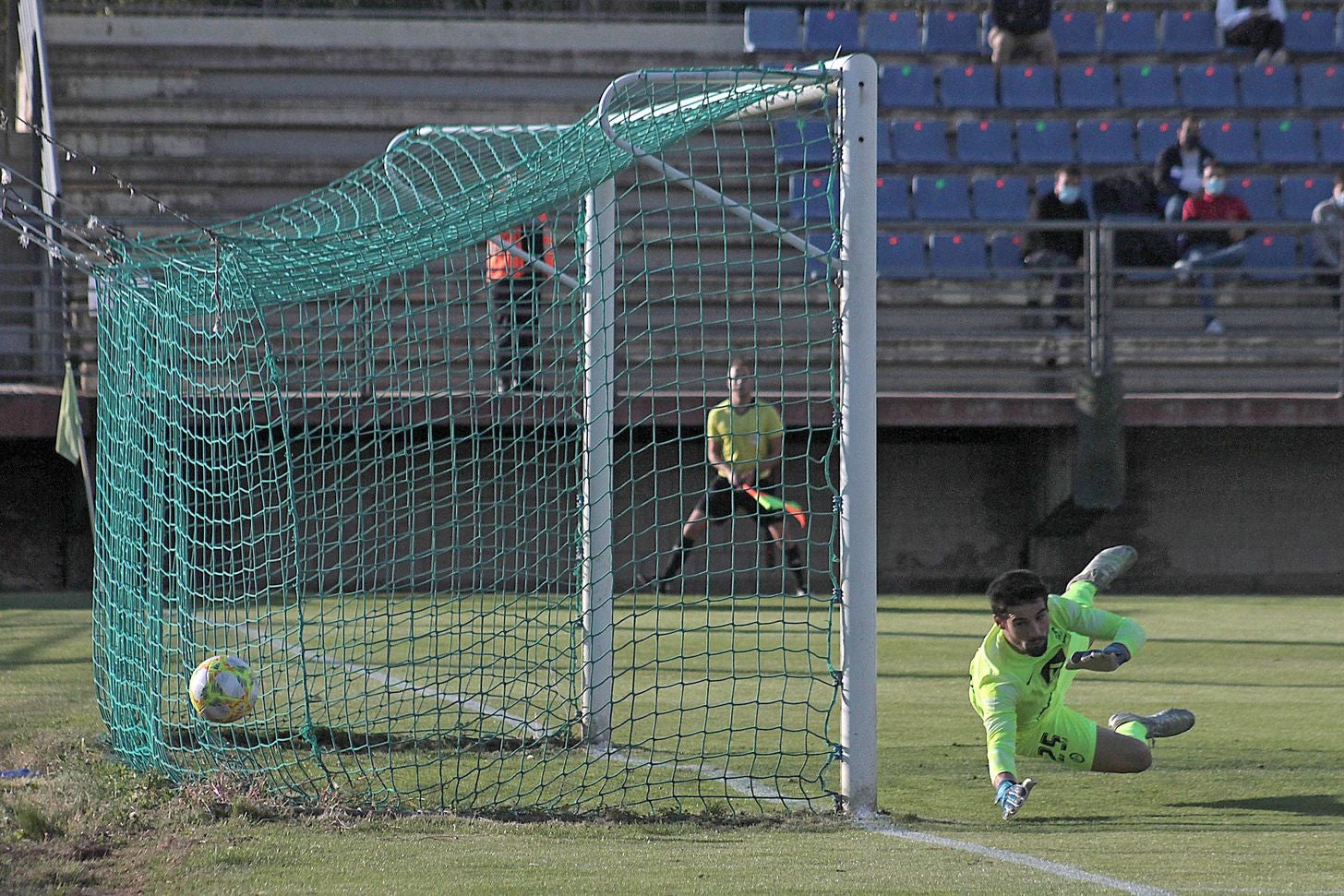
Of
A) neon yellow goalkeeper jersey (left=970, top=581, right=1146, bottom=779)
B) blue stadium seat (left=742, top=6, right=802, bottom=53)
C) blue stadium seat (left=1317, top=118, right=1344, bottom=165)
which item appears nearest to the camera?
neon yellow goalkeeper jersey (left=970, top=581, right=1146, bottom=779)

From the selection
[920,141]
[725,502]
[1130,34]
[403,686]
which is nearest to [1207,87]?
[1130,34]

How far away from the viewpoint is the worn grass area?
4.40 metres

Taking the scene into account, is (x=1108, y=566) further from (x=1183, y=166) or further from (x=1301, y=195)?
(x=1301, y=195)

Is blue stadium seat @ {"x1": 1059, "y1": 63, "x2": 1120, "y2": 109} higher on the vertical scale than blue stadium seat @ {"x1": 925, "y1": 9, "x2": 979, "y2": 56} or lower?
lower

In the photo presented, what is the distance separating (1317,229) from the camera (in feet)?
45.3

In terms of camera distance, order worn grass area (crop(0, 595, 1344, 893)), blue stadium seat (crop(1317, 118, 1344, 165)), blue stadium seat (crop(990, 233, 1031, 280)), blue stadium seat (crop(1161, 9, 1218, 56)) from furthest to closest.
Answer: blue stadium seat (crop(1161, 9, 1218, 56))
blue stadium seat (crop(1317, 118, 1344, 165))
blue stadium seat (crop(990, 233, 1031, 280))
worn grass area (crop(0, 595, 1344, 893))

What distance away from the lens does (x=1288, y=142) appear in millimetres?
17734

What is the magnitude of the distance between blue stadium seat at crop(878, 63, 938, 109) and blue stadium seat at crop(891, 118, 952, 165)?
328 millimetres

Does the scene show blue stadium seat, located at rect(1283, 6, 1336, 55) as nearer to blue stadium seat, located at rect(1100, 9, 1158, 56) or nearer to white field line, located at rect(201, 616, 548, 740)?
blue stadium seat, located at rect(1100, 9, 1158, 56)

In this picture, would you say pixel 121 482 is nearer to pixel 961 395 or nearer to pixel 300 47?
pixel 961 395

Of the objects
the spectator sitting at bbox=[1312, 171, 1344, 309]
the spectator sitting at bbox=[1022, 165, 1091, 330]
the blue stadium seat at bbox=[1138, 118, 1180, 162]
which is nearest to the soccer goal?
the spectator sitting at bbox=[1022, 165, 1091, 330]

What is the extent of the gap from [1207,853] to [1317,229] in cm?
1035

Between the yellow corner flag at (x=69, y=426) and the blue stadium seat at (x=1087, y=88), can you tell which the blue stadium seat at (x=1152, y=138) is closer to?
the blue stadium seat at (x=1087, y=88)

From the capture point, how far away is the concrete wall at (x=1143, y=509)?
1384 cm
